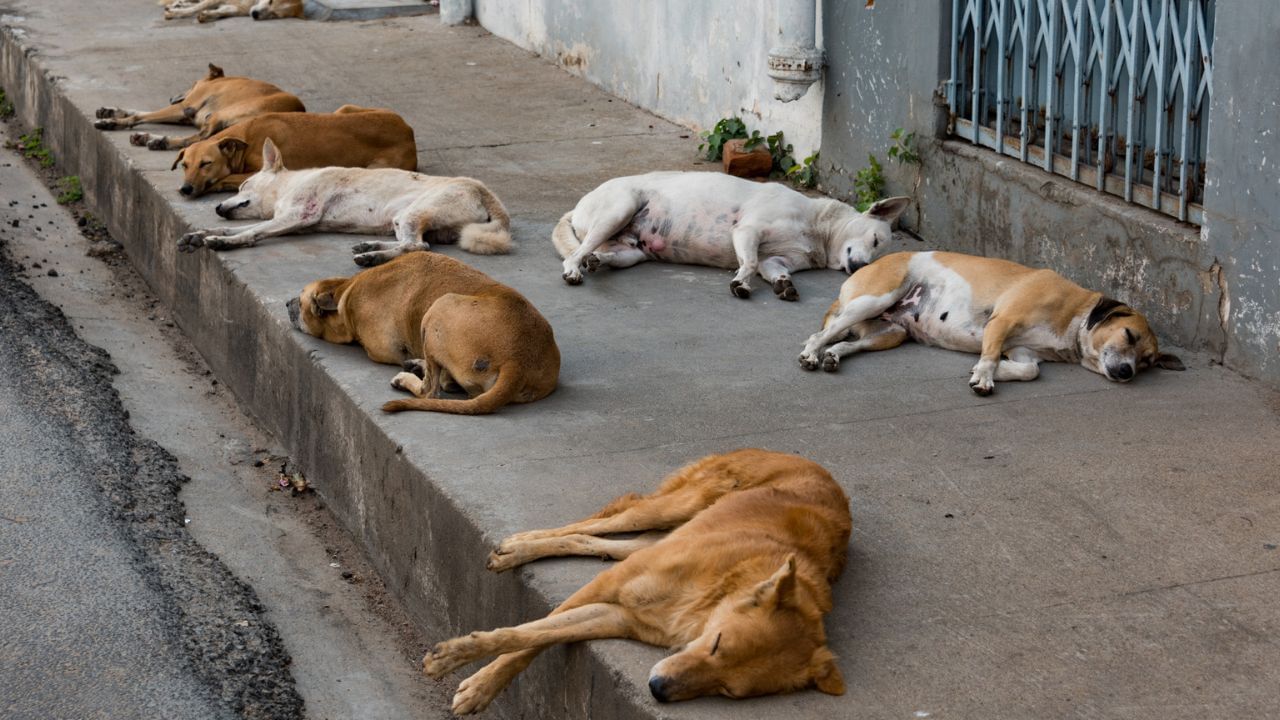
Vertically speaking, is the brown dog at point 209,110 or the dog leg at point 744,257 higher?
the brown dog at point 209,110

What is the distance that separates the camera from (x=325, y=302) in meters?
6.16

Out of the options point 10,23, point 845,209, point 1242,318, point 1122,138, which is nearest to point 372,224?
point 845,209

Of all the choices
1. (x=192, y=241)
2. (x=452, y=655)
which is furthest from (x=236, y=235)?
(x=452, y=655)

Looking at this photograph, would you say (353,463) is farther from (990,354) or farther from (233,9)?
(233,9)

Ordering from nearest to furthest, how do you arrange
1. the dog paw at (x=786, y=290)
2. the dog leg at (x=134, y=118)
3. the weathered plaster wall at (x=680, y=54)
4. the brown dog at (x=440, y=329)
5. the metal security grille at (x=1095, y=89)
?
the brown dog at (x=440, y=329), the metal security grille at (x=1095, y=89), the dog paw at (x=786, y=290), the weathered plaster wall at (x=680, y=54), the dog leg at (x=134, y=118)

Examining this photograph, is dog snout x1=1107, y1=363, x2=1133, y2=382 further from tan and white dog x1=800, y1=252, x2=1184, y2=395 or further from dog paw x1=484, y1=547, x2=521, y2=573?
dog paw x1=484, y1=547, x2=521, y2=573

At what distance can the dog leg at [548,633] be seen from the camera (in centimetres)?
378

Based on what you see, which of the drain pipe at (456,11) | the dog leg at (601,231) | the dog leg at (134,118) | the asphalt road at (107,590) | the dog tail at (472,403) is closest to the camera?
the asphalt road at (107,590)

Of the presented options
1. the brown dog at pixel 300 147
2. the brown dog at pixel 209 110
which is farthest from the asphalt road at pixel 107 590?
the brown dog at pixel 209 110

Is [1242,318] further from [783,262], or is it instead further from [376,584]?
[376,584]

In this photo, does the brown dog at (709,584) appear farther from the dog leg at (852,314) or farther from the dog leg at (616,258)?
the dog leg at (616,258)

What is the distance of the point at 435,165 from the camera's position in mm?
9516

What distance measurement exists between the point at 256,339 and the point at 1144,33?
4098mm

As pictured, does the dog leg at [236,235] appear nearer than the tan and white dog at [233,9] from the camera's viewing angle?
Yes
